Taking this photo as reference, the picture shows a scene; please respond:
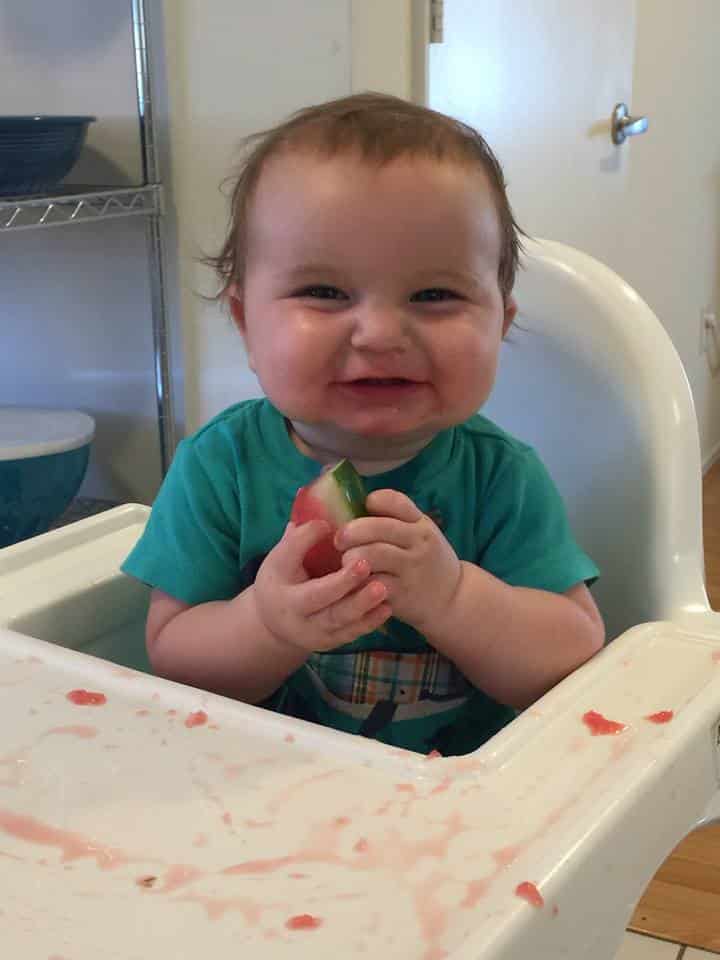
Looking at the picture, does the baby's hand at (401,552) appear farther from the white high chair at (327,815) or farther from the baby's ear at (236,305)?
the baby's ear at (236,305)

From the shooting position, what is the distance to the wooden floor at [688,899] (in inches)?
48.1

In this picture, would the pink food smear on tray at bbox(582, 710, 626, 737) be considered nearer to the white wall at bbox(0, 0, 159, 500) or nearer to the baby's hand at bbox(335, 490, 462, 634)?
the baby's hand at bbox(335, 490, 462, 634)

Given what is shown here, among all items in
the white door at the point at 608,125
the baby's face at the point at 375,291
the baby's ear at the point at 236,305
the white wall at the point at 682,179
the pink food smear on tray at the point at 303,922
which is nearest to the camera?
the pink food smear on tray at the point at 303,922

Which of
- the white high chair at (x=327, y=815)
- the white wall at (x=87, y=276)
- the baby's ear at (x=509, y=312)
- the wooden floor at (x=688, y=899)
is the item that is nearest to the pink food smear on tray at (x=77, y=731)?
the white high chair at (x=327, y=815)

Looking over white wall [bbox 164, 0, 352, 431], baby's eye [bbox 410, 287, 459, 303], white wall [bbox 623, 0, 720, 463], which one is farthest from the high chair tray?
white wall [bbox 623, 0, 720, 463]

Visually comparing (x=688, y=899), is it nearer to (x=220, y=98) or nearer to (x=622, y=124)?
(x=220, y=98)

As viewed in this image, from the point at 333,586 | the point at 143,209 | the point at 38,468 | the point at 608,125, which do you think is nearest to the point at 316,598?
the point at 333,586

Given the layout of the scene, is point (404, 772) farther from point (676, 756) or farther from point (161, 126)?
point (161, 126)

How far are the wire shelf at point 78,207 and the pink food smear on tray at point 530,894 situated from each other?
3.67 ft

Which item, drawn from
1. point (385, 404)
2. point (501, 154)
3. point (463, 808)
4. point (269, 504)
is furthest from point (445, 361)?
point (501, 154)

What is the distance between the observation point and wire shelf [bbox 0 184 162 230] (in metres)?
1.32

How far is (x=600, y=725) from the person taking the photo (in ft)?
1.67

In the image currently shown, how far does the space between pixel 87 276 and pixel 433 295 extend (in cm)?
109

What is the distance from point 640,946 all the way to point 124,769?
917mm
